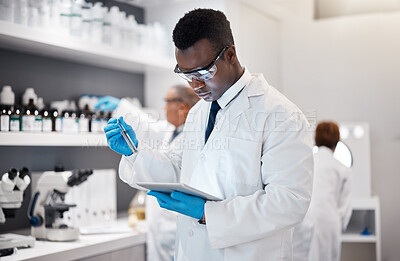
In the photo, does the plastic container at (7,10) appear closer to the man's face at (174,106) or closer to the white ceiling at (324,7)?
the man's face at (174,106)

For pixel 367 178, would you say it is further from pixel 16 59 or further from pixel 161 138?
pixel 16 59

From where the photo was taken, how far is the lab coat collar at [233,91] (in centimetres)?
169

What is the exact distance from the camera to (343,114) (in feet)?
14.0

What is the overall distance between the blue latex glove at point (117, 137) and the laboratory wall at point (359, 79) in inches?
103

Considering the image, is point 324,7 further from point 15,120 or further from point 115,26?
point 15,120

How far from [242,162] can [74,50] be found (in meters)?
1.38

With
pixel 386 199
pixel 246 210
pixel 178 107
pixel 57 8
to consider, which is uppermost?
pixel 57 8

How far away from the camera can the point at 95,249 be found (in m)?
2.26

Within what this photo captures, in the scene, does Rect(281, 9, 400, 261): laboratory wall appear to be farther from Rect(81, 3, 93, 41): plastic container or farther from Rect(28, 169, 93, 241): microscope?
Rect(28, 169, 93, 241): microscope

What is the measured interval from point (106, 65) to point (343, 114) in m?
2.34

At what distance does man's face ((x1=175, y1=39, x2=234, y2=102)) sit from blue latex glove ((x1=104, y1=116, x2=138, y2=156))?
0.35 metres

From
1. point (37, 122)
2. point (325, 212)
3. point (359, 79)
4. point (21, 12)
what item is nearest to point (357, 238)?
point (325, 212)

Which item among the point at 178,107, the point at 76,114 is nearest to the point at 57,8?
the point at 76,114

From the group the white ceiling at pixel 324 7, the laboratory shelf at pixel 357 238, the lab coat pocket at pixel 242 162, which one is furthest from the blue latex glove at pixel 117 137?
the laboratory shelf at pixel 357 238
